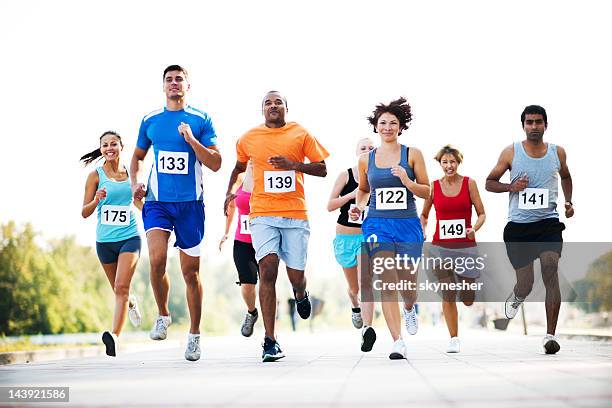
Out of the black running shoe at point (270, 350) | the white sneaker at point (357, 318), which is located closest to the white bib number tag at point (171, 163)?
the black running shoe at point (270, 350)

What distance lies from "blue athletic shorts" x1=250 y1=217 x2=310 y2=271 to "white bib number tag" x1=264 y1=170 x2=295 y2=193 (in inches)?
10.9

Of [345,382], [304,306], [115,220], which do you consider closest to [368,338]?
[304,306]

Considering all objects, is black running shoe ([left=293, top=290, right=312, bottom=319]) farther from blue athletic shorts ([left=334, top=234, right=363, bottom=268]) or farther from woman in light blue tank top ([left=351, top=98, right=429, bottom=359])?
blue athletic shorts ([left=334, top=234, right=363, bottom=268])

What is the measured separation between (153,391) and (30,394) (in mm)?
799

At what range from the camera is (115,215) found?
458 inches

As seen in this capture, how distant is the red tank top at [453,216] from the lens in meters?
10.9

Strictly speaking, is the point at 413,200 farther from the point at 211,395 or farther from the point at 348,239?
the point at 211,395

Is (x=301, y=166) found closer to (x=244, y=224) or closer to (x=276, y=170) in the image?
(x=276, y=170)

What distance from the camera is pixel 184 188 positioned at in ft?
31.9

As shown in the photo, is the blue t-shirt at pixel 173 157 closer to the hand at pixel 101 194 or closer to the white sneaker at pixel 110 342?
the hand at pixel 101 194

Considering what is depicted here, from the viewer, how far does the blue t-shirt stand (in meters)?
9.68

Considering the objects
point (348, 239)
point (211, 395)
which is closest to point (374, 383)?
point (211, 395)

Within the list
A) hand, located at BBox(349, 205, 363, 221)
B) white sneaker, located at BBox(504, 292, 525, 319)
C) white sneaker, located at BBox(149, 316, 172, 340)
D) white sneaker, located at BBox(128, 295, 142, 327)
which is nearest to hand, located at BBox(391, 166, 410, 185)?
hand, located at BBox(349, 205, 363, 221)

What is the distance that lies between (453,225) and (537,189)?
1.01 m
